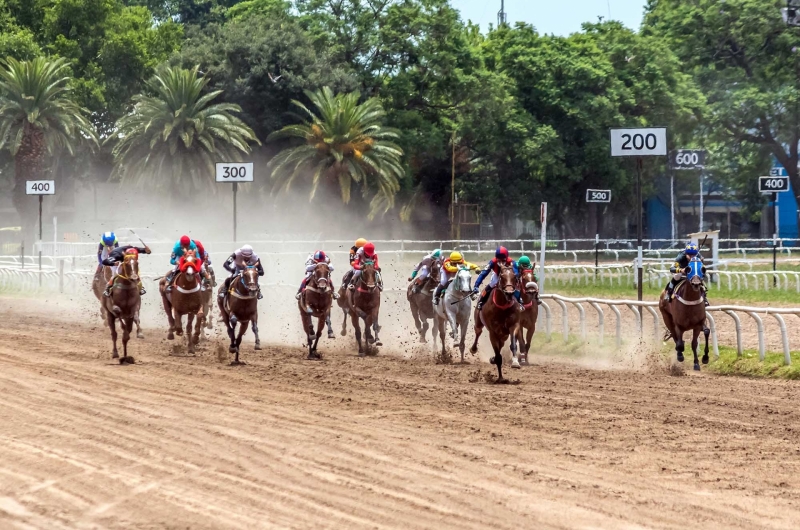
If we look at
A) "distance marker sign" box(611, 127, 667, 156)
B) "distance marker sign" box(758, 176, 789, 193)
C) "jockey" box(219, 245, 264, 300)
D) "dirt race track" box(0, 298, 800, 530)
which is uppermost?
"distance marker sign" box(758, 176, 789, 193)

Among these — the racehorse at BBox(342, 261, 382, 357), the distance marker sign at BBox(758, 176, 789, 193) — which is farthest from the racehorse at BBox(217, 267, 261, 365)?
the distance marker sign at BBox(758, 176, 789, 193)

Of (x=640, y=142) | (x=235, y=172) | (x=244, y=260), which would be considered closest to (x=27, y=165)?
(x=235, y=172)

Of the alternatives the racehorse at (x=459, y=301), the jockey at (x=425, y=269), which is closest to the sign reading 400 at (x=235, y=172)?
the jockey at (x=425, y=269)

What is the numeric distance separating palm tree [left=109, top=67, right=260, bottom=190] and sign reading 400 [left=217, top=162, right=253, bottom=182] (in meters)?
22.9

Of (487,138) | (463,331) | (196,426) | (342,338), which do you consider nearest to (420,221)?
(487,138)

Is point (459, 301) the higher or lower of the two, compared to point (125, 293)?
lower

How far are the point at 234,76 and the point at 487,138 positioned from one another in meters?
12.0

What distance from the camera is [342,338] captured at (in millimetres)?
22375

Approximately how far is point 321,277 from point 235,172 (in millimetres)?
8149

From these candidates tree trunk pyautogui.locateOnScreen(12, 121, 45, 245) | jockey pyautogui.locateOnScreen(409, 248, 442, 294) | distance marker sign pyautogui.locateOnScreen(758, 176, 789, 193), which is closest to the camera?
jockey pyautogui.locateOnScreen(409, 248, 442, 294)

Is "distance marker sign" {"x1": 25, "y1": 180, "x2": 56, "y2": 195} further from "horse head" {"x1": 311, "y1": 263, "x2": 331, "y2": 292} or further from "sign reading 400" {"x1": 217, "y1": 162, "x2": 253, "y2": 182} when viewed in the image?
"horse head" {"x1": 311, "y1": 263, "x2": 331, "y2": 292}

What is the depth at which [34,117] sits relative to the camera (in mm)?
50625

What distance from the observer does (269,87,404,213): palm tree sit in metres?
48.7

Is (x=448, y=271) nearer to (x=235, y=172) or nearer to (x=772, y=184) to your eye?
(x=235, y=172)
